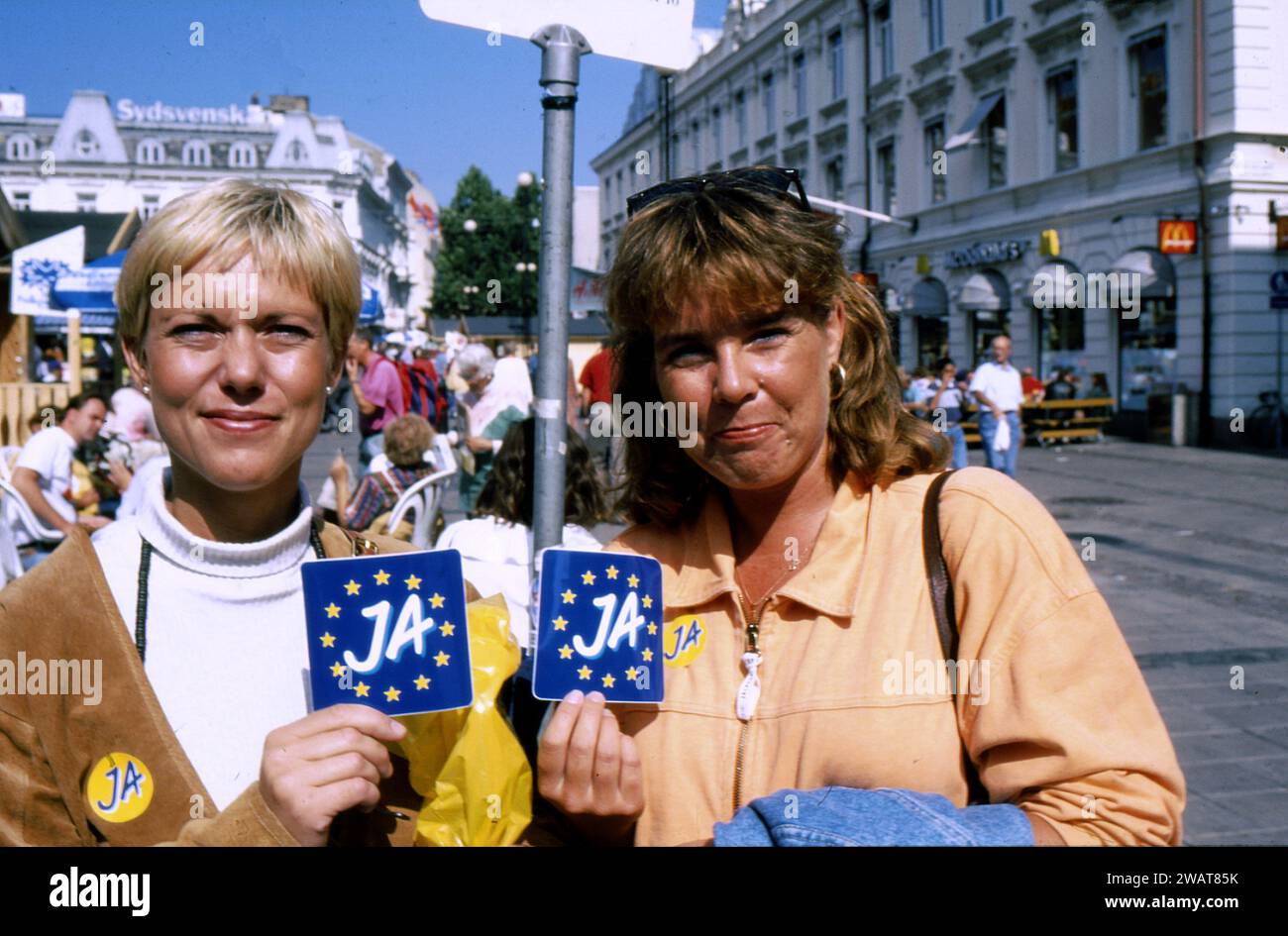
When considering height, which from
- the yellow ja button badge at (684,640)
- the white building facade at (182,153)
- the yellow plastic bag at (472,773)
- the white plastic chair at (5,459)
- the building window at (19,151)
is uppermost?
the building window at (19,151)

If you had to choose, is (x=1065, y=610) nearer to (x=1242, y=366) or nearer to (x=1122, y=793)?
(x=1122, y=793)

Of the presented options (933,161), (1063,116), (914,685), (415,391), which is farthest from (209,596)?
(933,161)

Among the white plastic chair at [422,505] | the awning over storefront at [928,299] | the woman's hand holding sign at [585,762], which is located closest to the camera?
the woman's hand holding sign at [585,762]

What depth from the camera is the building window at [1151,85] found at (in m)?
17.8

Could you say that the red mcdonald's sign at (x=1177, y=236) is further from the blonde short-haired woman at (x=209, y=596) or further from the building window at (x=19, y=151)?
the blonde short-haired woman at (x=209, y=596)

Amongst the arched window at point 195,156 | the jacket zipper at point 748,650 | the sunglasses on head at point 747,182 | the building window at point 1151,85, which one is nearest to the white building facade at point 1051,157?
the building window at point 1151,85

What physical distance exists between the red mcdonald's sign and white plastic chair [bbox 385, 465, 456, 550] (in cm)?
1525

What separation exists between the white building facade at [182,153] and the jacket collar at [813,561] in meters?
0.69

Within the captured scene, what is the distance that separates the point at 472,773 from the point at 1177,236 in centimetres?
1887

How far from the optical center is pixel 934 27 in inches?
895
